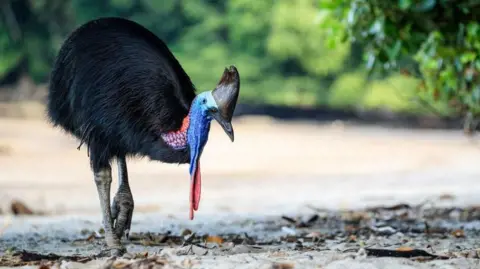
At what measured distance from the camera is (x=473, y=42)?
282 inches

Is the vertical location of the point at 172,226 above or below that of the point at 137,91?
below

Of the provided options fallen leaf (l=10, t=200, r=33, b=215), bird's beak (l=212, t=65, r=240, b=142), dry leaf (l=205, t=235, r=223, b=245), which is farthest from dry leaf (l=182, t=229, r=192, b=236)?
fallen leaf (l=10, t=200, r=33, b=215)

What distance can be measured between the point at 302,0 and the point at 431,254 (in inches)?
1088

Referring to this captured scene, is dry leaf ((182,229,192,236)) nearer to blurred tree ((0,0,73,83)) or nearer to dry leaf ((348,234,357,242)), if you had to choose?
dry leaf ((348,234,357,242))

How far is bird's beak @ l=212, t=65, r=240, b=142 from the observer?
4410mm

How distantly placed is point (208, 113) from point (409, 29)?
3.10 meters

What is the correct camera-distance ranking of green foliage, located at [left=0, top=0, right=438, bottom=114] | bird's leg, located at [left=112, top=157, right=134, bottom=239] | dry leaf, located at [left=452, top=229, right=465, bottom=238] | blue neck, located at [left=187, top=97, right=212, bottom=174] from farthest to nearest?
green foliage, located at [left=0, top=0, right=438, bottom=114], dry leaf, located at [left=452, top=229, right=465, bottom=238], bird's leg, located at [left=112, top=157, right=134, bottom=239], blue neck, located at [left=187, top=97, right=212, bottom=174]

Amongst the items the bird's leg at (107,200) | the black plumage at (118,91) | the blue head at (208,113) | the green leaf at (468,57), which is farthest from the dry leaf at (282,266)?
the green leaf at (468,57)

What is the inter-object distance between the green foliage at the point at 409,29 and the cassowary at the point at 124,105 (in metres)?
2.05

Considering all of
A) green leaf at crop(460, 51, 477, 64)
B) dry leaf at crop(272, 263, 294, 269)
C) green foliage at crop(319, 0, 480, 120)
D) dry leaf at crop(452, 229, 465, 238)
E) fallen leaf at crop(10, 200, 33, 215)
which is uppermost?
green foliage at crop(319, 0, 480, 120)

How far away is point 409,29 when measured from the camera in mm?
7270

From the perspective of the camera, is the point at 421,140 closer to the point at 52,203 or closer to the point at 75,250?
the point at 52,203

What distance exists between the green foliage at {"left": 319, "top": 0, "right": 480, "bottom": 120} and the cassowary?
205 centimetres

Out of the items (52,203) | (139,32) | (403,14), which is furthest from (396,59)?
(52,203)
